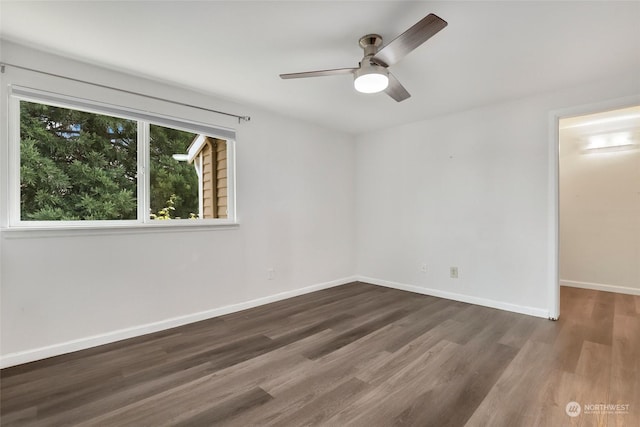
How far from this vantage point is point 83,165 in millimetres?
2475

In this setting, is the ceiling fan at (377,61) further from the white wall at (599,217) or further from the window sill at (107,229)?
the white wall at (599,217)

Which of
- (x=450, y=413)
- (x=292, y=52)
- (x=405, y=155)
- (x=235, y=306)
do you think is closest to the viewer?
(x=450, y=413)

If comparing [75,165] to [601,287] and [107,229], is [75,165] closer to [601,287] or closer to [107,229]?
[107,229]

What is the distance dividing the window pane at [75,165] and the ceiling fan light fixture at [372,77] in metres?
2.16

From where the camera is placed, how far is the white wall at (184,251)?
2207 mm

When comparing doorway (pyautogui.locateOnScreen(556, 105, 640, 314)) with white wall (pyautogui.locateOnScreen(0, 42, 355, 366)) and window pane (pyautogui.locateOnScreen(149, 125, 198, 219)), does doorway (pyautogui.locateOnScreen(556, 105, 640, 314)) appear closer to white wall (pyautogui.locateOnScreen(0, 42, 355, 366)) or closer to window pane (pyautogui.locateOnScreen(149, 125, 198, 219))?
white wall (pyautogui.locateOnScreen(0, 42, 355, 366))

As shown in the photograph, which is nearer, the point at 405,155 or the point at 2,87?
the point at 2,87

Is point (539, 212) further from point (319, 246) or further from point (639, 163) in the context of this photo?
point (319, 246)

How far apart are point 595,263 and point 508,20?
4.08m

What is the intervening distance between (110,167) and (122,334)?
1495 mm

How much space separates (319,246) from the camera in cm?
426

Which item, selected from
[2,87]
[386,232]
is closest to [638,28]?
[386,232]

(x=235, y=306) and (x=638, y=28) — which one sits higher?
(x=638, y=28)

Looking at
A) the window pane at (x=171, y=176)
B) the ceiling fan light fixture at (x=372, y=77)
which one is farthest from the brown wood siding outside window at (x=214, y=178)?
→ the ceiling fan light fixture at (x=372, y=77)
